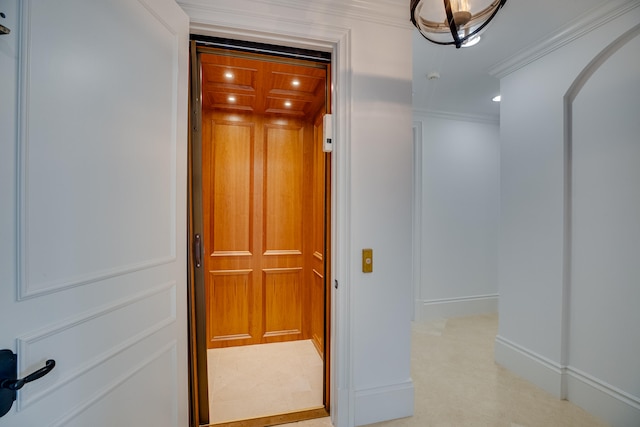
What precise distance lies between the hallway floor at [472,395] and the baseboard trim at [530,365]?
52 millimetres

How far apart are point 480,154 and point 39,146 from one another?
4014 mm

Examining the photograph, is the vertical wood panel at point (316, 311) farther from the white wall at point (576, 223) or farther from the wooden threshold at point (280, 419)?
the white wall at point (576, 223)

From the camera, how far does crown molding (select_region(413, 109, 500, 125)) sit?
131 inches

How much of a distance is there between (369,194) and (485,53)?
1640 mm

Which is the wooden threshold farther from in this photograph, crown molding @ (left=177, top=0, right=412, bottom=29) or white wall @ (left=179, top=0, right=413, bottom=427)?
crown molding @ (left=177, top=0, right=412, bottom=29)

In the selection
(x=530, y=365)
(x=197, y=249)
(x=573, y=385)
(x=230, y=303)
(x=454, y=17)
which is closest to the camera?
(x=454, y=17)

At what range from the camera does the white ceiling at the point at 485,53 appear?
173 centimetres

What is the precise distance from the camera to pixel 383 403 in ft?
5.50

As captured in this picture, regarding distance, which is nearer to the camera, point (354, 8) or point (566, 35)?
point (354, 8)

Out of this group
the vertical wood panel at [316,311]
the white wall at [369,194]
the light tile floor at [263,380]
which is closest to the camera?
the white wall at [369,194]

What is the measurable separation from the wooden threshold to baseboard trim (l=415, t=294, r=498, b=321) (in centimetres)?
195

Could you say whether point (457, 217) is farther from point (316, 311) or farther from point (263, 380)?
point (263, 380)

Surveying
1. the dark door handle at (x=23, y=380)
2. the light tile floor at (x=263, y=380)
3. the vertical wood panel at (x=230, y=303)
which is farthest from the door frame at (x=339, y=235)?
the vertical wood panel at (x=230, y=303)

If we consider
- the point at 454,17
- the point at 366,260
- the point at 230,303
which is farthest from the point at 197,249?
the point at 454,17
